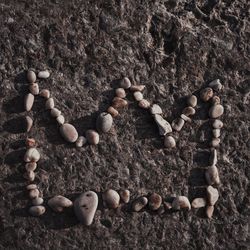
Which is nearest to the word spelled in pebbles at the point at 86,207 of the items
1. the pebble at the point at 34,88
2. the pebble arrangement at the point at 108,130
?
the pebble arrangement at the point at 108,130

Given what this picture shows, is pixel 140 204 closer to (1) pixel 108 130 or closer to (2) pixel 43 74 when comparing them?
(1) pixel 108 130

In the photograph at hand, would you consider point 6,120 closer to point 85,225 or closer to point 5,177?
point 5,177

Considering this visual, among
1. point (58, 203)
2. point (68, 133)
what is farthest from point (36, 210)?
point (68, 133)

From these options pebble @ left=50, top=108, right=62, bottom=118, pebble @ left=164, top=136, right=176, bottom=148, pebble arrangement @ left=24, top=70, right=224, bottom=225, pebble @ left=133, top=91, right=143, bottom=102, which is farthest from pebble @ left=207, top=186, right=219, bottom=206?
pebble @ left=50, top=108, right=62, bottom=118

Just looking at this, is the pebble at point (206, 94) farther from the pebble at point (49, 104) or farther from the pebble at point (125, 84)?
the pebble at point (49, 104)

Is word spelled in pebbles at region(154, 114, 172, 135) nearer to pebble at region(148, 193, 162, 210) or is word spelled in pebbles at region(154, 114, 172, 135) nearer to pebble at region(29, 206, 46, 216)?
pebble at region(148, 193, 162, 210)

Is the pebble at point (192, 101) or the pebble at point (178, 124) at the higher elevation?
Answer: the pebble at point (192, 101)
